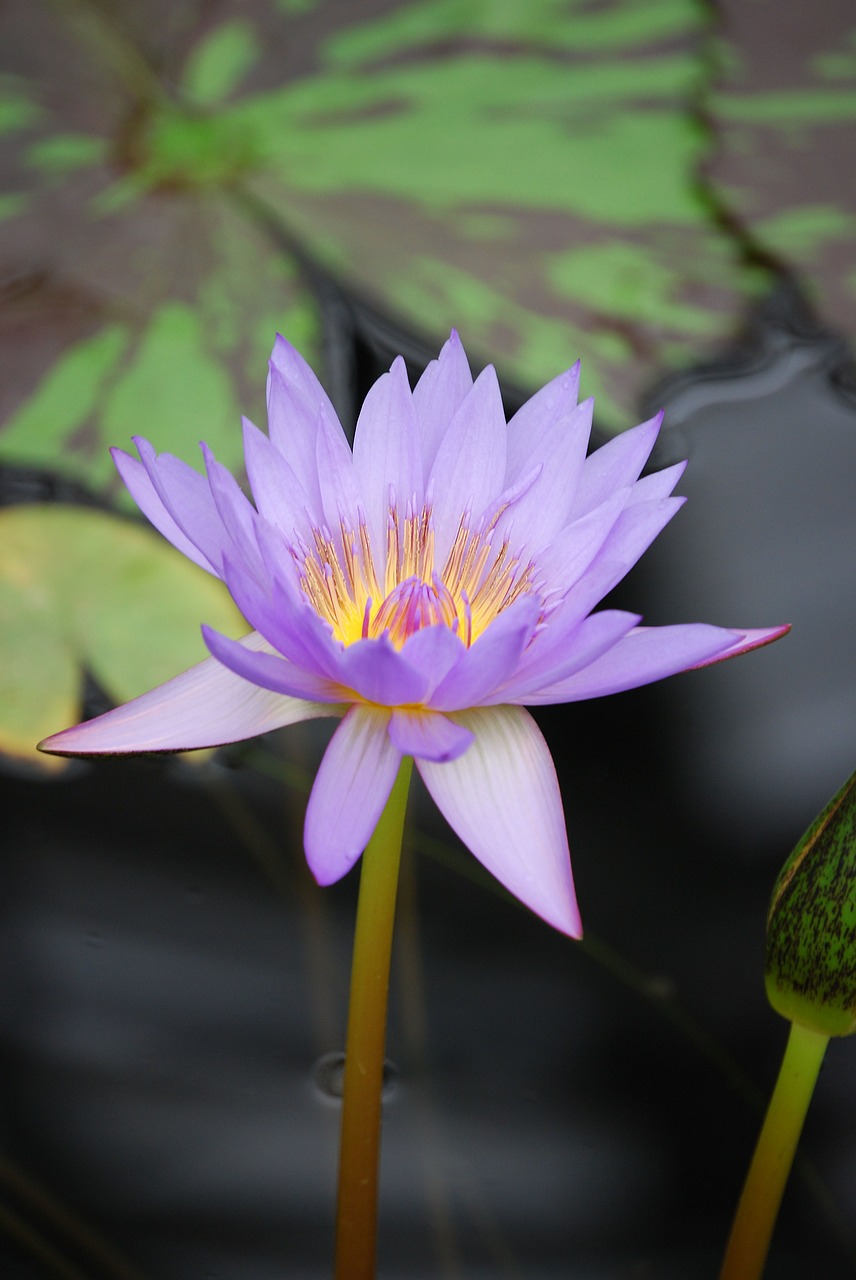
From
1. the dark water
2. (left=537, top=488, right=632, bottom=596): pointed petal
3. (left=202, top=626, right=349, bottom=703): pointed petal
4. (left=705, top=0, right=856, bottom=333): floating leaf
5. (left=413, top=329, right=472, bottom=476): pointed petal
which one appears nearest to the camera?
(left=202, top=626, right=349, bottom=703): pointed petal

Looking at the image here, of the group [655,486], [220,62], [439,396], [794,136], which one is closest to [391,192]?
[220,62]

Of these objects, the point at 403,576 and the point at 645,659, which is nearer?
the point at 645,659

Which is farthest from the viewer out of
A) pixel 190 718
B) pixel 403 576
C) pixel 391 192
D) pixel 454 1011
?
pixel 391 192

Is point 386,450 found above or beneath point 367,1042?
above

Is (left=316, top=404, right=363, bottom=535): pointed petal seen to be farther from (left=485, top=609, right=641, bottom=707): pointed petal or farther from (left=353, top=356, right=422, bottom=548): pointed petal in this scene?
(left=485, top=609, right=641, bottom=707): pointed petal

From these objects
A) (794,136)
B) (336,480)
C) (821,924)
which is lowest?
(821,924)

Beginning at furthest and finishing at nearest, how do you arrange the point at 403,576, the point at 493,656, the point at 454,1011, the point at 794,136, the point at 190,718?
the point at 794,136 < the point at 454,1011 < the point at 403,576 < the point at 190,718 < the point at 493,656

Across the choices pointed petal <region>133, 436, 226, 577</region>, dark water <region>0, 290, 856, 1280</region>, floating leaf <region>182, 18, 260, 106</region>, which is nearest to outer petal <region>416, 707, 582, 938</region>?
pointed petal <region>133, 436, 226, 577</region>

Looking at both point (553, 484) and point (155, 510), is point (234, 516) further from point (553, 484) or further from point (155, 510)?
point (553, 484)
